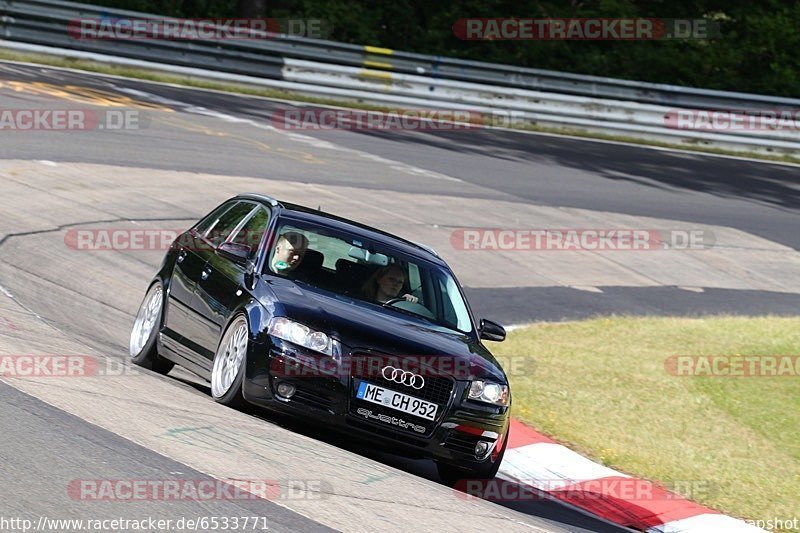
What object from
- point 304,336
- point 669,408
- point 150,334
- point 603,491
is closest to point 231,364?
point 304,336

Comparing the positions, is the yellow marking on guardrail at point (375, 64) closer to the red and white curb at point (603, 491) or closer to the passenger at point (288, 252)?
the red and white curb at point (603, 491)

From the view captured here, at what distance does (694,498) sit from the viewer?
384 inches

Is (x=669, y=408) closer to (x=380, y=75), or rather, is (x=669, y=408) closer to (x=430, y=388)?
(x=430, y=388)

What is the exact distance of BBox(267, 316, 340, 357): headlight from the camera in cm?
827

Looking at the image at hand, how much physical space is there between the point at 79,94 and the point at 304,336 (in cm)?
1595

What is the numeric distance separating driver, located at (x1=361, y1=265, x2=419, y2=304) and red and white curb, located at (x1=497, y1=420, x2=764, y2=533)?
1575 mm

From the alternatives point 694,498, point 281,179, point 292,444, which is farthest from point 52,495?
point 281,179

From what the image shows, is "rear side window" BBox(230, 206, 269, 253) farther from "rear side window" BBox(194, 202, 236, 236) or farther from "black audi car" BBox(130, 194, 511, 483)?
"rear side window" BBox(194, 202, 236, 236)

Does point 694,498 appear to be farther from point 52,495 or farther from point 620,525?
point 52,495

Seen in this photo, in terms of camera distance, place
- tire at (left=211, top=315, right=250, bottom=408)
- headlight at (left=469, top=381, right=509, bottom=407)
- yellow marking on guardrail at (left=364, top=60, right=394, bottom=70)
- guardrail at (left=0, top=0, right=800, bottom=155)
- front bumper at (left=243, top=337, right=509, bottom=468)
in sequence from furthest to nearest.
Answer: yellow marking on guardrail at (left=364, top=60, right=394, bottom=70), guardrail at (left=0, top=0, right=800, bottom=155), headlight at (left=469, top=381, right=509, bottom=407), tire at (left=211, top=315, right=250, bottom=408), front bumper at (left=243, top=337, right=509, bottom=468)

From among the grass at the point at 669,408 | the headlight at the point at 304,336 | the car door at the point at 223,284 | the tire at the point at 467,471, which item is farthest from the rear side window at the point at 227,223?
the grass at the point at 669,408

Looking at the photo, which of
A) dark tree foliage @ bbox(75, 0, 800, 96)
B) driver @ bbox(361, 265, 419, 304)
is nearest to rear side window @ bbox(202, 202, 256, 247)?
driver @ bbox(361, 265, 419, 304)

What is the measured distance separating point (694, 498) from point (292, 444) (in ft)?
11.2

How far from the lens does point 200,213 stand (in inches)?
683
